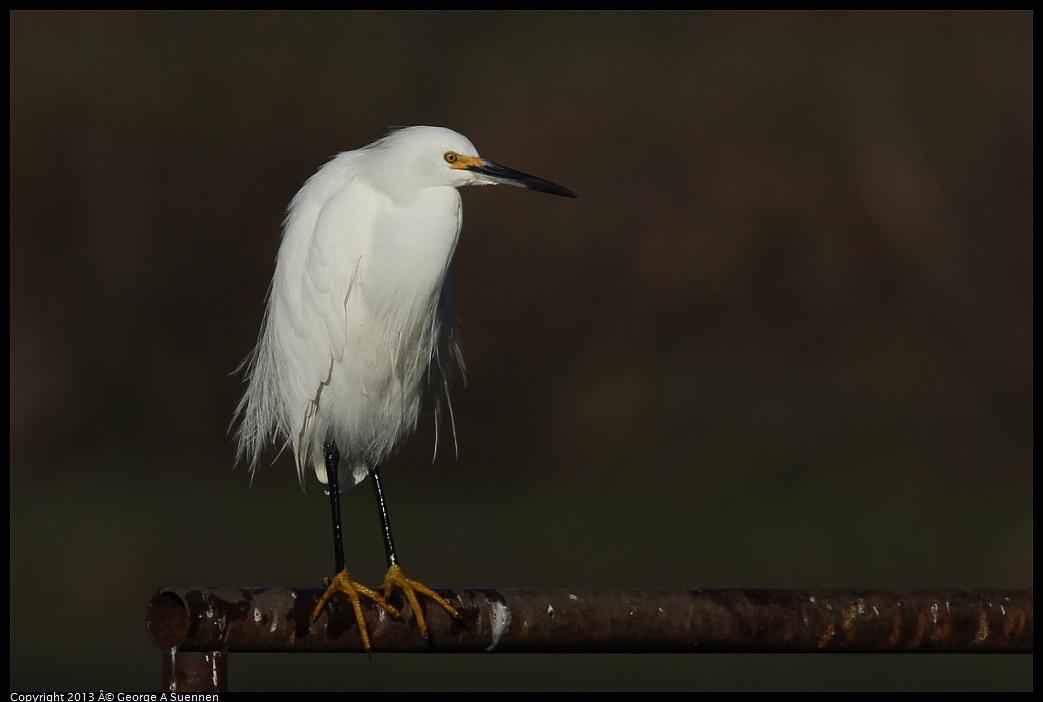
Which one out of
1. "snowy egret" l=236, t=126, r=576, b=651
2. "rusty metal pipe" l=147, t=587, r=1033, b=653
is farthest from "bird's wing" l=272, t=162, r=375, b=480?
"rusty metal pipe" l=147, t=587, r=1033, b=653

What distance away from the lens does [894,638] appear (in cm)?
236

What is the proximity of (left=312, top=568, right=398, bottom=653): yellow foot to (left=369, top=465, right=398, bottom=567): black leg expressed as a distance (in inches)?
5.2

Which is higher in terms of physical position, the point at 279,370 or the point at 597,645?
the point at 279,370

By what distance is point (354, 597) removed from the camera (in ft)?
8.11

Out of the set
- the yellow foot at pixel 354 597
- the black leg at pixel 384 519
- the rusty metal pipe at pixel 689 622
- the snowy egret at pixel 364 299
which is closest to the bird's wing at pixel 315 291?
the snowy egret at pixel 364 299

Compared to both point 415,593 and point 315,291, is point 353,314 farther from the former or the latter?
point 415,593

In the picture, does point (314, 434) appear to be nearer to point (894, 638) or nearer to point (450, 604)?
point (450, 604)

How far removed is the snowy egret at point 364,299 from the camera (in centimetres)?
287

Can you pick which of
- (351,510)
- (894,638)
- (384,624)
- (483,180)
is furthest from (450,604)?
(351,510)

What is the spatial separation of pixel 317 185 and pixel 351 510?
6517mm

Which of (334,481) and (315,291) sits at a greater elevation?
(315,291)

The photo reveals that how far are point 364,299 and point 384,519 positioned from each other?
0.45m

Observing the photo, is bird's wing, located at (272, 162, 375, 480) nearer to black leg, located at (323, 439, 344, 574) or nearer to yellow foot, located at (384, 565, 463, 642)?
black leg, located at (323, 439, 344, 574)

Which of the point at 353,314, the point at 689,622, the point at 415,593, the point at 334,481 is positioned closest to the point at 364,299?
the point at 353,314
